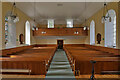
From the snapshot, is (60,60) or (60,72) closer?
(60,72)

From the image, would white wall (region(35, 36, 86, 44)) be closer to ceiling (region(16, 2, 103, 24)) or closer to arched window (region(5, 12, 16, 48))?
ceiling (region(16, 2, 103, 24))

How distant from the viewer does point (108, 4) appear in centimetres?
838

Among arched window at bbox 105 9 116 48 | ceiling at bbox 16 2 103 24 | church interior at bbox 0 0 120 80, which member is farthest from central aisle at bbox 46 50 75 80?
ceiling at bbox 16 2 103 24

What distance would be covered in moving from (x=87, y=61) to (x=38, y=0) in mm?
5884

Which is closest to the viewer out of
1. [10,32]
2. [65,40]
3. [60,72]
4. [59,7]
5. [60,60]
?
[60,72]

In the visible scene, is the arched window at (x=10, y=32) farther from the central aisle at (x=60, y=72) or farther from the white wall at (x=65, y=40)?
the white wall at (x=65, y=40)

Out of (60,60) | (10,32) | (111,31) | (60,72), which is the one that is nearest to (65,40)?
(60,60)

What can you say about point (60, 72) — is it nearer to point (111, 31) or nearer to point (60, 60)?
point (60, 60)

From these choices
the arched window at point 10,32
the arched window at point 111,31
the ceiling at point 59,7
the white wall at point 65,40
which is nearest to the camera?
the arched window at point 111,31

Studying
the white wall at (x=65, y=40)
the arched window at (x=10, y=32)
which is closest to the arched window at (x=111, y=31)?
the arched window at (x=10, y=32)

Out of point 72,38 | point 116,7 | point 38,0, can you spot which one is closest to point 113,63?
point 116,7

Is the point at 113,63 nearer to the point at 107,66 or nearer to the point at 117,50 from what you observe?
the point at 107,66

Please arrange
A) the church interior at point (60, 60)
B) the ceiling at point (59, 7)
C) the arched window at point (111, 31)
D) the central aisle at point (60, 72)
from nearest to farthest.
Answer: the central aisle at point (60, 72), the church interior at point (60, 60), the arched window at point (111, 31), the ceiling at point (59, 7)

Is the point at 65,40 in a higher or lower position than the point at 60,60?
higher
